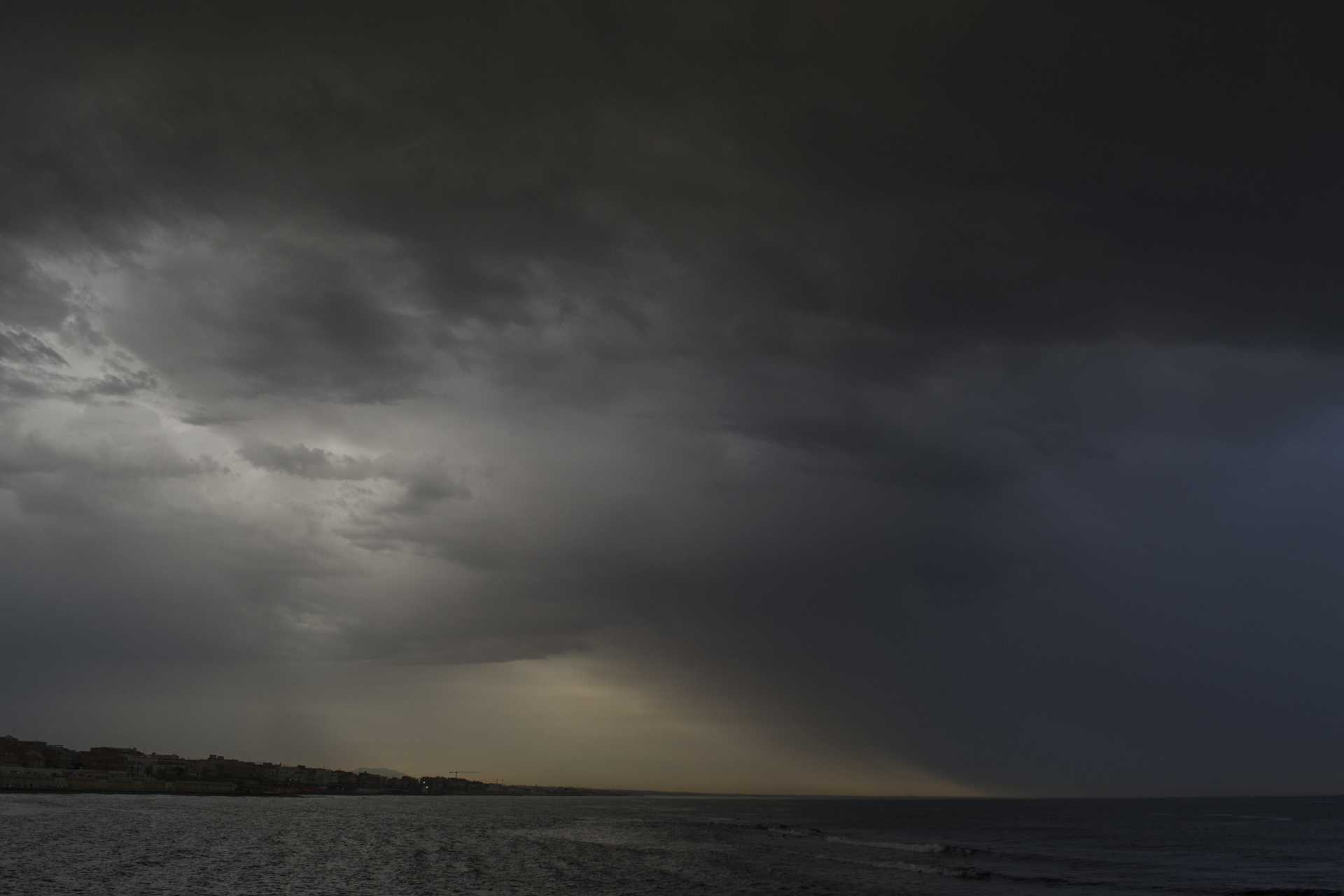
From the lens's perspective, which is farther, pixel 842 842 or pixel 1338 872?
Result: pixel 842 842

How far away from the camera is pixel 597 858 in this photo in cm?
8669

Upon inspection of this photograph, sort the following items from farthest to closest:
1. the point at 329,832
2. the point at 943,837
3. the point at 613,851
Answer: the point at 943,837
the point at 329,832
the point at 613,851

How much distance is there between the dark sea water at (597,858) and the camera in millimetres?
61031

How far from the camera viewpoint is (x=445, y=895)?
54.5 metres

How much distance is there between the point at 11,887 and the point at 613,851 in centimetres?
Result: 5693

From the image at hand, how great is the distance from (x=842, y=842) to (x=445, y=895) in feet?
254

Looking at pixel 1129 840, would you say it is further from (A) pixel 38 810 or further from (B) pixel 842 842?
(A) pixel 38 810

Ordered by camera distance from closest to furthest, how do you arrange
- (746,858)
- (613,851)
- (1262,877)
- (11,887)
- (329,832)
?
(11,887) → (1262,877) → (746,858) → (613,851) → (329,832)

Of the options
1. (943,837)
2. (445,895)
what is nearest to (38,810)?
(445,895)

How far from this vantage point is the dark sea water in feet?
200

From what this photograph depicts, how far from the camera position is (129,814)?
129m

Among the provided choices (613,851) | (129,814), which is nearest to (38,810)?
(129,814)

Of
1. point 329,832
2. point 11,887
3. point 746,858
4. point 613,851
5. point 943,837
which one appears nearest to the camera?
point 11,887

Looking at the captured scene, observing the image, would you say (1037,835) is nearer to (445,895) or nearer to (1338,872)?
(1338,872)
